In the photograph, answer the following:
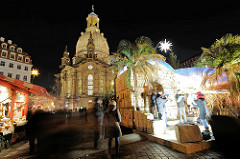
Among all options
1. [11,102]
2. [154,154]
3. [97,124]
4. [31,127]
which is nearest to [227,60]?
[154,154]

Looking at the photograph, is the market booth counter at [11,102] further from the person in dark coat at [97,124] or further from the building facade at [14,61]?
the building facade at [14,61]

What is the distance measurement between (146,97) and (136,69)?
2527mm

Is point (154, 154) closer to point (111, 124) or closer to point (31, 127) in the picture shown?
point (111, 124)

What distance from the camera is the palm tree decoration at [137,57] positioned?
A: 1001cm

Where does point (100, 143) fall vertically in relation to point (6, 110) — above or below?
below

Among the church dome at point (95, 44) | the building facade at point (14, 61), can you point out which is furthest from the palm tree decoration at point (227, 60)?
the building facade at point (14, 61)

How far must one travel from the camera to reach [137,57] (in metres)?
10.9

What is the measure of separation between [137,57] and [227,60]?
813 cm

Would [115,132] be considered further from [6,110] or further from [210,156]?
[6,110]

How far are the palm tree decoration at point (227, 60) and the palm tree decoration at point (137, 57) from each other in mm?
5245

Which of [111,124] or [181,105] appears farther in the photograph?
[181,105]

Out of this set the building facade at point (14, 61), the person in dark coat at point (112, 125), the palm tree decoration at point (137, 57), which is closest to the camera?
the person in dark coat at point (112, 125)

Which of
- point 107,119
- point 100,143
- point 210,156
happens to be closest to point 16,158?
point 100,143

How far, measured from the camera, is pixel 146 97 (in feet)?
29.8
